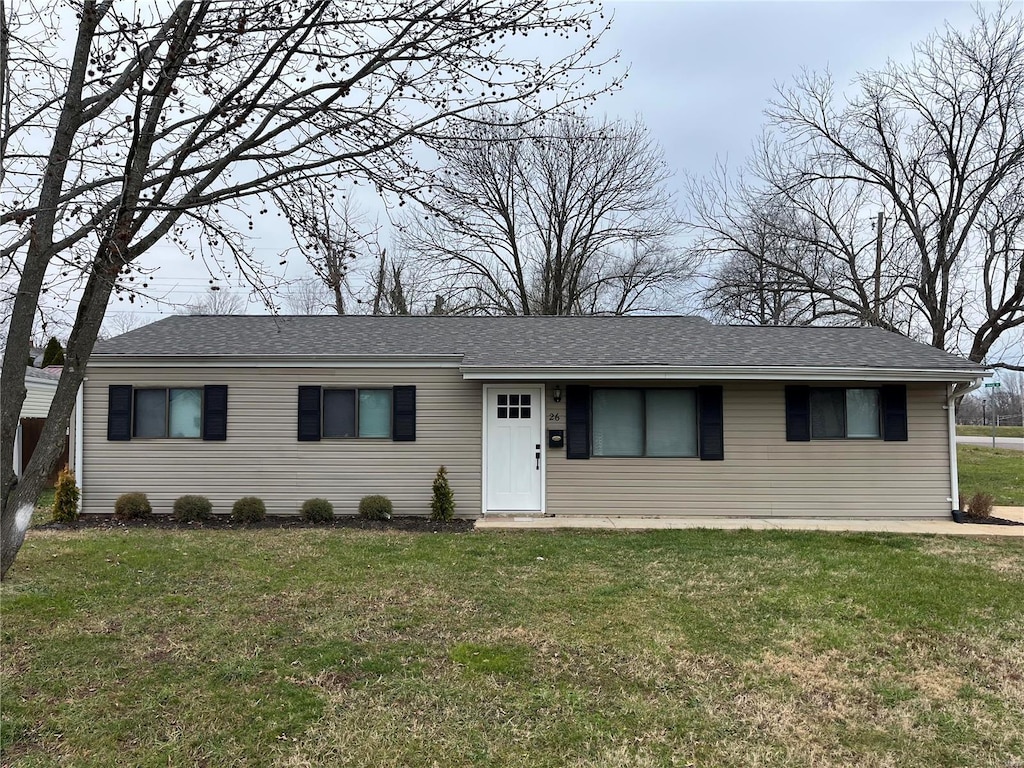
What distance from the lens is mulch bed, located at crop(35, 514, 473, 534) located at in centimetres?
934

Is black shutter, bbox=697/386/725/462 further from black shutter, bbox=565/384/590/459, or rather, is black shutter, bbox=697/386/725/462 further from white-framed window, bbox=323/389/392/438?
white-framed window, bbox=323/389/392/438

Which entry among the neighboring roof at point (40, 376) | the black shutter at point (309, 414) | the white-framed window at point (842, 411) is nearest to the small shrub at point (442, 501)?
the black shutter at point (309, 414)

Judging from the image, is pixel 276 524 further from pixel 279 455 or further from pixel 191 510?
pixel 191 510

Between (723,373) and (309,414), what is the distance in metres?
6.41

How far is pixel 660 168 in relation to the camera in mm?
22641

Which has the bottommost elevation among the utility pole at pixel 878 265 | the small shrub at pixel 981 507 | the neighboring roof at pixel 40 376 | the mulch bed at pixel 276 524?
the mulch bed at pixel 276 524

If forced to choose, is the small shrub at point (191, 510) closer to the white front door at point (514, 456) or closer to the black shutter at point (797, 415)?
the white front door at point (514, 456)

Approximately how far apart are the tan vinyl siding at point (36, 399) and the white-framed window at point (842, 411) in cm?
1658

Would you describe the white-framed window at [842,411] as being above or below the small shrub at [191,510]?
above

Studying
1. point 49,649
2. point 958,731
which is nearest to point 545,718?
point 958,731

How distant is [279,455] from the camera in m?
10.4

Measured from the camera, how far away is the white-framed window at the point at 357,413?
1046 cm

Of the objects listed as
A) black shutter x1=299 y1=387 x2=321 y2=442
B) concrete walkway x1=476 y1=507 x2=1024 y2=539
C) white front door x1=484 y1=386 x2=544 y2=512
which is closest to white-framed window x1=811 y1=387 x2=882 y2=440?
concrete walkway x1=476 y1=507 x2=1024 y2=539

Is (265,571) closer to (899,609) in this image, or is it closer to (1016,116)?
(899,609)
